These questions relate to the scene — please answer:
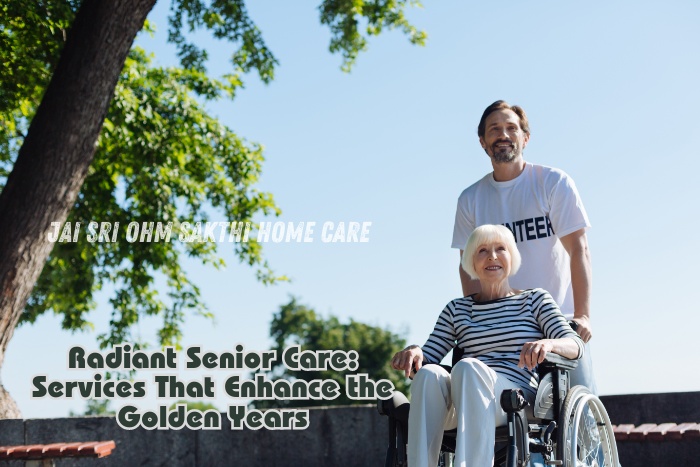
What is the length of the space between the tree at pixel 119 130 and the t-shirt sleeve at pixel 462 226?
3.93 m

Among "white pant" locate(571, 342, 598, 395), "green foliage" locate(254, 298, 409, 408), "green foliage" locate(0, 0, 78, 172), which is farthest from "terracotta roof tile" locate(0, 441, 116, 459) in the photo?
"green foliage" locate(254, 298, 409, 408)

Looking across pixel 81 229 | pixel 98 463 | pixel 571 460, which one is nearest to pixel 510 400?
pixel 571 460

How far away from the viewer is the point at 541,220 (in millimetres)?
4035

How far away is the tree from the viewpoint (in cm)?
720

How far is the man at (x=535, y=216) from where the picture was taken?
3951mm

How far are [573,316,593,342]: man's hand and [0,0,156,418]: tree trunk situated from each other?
15.4ft

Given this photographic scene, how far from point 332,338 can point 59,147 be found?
144ft

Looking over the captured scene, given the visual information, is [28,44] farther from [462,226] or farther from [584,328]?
[584,328]

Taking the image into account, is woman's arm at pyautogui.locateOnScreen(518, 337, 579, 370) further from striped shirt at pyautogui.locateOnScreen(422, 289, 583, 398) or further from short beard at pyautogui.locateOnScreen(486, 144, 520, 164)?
short beard at pyautogui.locateOnScreen(486, 144, 520, 164)

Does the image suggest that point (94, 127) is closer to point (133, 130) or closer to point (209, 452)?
point (209, 452)

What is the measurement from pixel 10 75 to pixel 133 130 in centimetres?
209

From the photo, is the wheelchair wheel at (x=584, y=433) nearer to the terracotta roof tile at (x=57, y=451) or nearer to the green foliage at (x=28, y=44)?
the terracotta roof tile at (x=57, y=451)

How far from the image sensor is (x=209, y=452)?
275 inches

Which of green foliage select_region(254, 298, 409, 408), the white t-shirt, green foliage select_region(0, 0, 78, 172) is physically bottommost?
the white t-shirt
